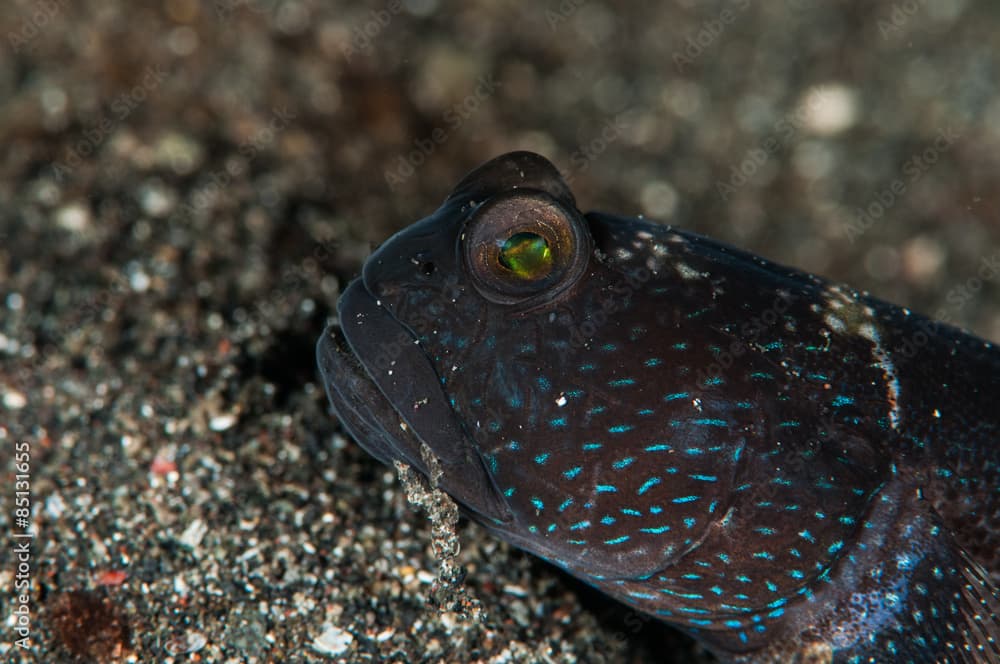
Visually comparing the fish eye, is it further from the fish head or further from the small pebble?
the small pebble

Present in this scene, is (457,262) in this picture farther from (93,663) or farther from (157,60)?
(157,60)

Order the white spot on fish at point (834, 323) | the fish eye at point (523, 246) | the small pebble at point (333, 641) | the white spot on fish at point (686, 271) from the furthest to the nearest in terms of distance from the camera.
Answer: the small pebble at point (333, 641) → the white spot on fish at point (834, 323) → the white spot on fish at point (686, 271) → the fish eye at point (523, 246)

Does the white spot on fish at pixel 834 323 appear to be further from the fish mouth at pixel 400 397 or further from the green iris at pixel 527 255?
the fish mouth at pixel 400 397

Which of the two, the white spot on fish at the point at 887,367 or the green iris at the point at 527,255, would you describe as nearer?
the green iris at the point at 527,255

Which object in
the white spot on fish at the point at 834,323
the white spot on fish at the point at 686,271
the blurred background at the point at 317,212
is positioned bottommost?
the blurred background at the point at 317,212

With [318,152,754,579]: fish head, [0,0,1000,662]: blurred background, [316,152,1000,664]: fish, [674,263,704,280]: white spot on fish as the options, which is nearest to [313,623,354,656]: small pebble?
[0,0,1000,662]: blurred background

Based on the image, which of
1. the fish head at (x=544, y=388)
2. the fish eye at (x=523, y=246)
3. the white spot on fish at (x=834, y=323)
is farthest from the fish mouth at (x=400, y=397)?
the white spot on fish at (x=834, y=323)
